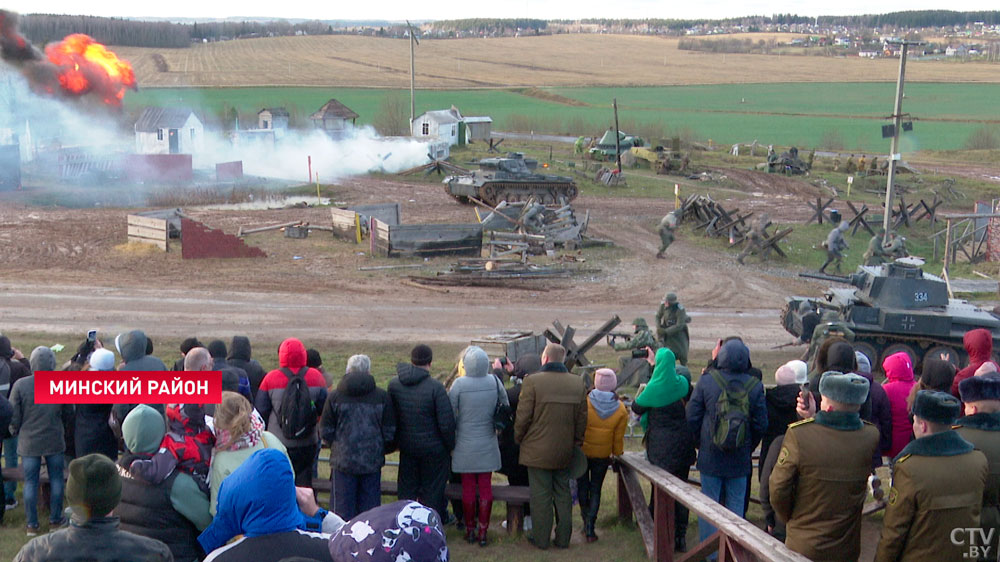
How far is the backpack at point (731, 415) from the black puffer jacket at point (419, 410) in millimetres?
2153

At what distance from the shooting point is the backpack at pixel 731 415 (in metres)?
7.31

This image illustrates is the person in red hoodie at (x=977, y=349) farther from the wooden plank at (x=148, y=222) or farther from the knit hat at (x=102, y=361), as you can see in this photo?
the wooden plank at (x=148, y=222)

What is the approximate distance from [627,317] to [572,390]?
1313 cm

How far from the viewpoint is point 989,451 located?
221 inches

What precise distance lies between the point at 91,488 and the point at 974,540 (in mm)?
4735

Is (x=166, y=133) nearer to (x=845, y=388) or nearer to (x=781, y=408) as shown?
(x=781, y=408)

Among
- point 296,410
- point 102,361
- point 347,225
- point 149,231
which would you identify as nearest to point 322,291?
point 347,225

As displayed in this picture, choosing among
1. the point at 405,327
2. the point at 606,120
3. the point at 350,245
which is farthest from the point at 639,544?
the point at 606,120

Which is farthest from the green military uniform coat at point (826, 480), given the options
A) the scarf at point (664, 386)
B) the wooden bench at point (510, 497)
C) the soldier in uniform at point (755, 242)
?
the soldier in uniform at point (755, 242)

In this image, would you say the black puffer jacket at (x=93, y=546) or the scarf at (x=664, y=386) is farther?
the scarf at (x=664, y=386)

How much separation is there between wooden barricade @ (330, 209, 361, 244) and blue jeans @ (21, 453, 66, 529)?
19.6 m

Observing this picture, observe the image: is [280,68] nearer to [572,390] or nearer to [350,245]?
[350,245]

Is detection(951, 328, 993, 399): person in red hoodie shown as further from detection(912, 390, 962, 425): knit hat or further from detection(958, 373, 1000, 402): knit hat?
detection(912, 390, 962, 425): knit hat

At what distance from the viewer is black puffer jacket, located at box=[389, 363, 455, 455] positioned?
777cm
